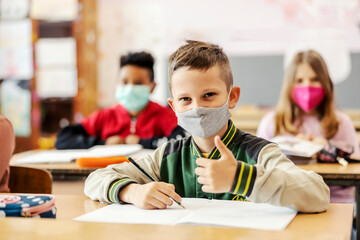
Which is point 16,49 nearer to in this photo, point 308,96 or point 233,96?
point 308,96

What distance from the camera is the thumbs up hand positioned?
3.32ft

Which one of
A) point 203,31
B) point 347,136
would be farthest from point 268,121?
point 203,31

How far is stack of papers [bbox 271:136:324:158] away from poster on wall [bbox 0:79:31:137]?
10.7 ft

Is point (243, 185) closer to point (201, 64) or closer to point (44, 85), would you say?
point (201, 64)

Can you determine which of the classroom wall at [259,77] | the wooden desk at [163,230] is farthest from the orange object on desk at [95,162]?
the classroom wall at [259,77]

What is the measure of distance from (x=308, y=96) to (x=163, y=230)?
1864 mm

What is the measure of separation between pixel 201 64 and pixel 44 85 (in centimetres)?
396

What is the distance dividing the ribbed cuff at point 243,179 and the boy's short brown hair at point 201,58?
0.35m

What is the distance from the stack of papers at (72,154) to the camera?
2.18 meters

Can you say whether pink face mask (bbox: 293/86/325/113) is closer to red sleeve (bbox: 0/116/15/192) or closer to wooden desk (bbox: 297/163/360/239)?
wooden desk (bbox: 297/163/360/239)

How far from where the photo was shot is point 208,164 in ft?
3.33

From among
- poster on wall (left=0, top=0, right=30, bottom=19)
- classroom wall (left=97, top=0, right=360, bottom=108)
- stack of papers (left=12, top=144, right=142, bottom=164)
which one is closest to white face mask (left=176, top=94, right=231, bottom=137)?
A: stack of papers (left=12, top=144, right=142, bottom=164)

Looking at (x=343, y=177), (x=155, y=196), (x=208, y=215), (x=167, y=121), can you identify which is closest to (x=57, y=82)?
(x=167, y=121)

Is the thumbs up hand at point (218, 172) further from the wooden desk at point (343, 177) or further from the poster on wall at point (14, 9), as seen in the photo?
the poster on wall at point (14, 9)
